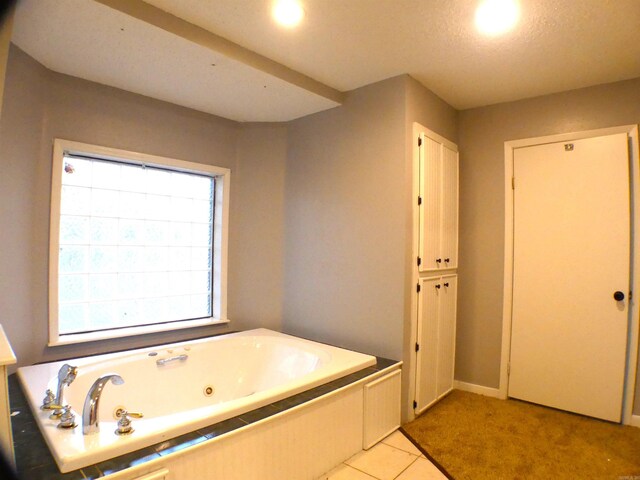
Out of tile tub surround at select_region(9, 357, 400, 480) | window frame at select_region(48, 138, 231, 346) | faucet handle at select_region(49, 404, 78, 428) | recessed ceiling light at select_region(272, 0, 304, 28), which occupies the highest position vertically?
recessed ceiling light at select_region(272, 0, 304, 28)

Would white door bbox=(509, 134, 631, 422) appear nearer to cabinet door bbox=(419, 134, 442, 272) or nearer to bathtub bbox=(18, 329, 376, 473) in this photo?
cabinet door bbox=(419, 134, 442, 272)

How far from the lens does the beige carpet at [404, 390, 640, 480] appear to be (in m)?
1.89

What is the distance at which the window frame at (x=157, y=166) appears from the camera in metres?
2.16

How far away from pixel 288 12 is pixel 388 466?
2.41 m

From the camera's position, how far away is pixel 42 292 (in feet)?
6.99

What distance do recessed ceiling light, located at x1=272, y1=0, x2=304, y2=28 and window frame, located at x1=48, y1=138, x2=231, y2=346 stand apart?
1.38 metres

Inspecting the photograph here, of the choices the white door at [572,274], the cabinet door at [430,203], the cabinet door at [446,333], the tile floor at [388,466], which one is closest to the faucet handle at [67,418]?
the tile floor at [388,466]

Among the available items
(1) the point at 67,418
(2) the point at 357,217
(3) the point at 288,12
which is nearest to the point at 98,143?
(3) the point at 288,12

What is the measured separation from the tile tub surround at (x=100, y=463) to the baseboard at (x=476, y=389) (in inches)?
67.0

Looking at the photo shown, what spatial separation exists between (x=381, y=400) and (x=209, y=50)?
2259 millimetres

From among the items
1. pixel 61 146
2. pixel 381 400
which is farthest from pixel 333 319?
pixel 61 146

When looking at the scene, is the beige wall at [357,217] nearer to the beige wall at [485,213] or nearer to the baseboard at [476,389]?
the beige wall at [485,213]

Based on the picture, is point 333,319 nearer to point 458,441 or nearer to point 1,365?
point 458,441

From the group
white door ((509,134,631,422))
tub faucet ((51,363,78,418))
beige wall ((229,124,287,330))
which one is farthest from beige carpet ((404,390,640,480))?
tub faucet ((51,363,78,418))
